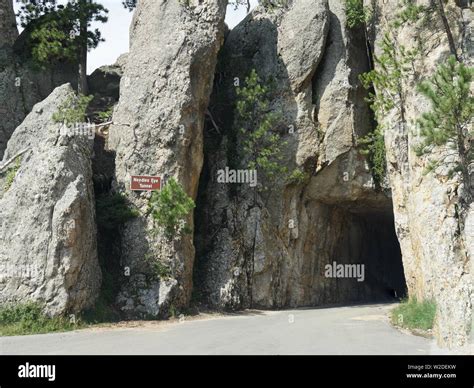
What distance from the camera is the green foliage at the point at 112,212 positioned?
2006 centimetres

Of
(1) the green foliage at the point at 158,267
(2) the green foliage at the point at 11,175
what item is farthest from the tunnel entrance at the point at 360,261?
(2) the green foliage at the point at 11,175

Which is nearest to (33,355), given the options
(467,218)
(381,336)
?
(381,336)

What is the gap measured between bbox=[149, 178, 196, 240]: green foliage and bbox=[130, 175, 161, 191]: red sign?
2.02 feet

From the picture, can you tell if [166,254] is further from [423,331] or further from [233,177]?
[423,331]

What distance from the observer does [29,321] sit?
15.6 metres

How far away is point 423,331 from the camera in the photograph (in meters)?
Result: 14.9

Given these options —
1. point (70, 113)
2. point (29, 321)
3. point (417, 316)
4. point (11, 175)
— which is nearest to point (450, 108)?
point (417, 316)

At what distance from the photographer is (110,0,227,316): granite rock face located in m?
19.8

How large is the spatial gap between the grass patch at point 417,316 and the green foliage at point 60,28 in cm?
1963

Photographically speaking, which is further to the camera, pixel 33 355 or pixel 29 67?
pixel 29 67

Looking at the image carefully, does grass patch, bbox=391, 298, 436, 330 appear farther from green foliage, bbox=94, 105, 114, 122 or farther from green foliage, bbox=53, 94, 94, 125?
green foliage, bbox=94, 105, 114, 122

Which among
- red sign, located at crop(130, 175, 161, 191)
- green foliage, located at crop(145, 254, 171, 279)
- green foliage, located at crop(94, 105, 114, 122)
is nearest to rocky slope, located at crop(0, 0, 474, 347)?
green foliage, located at crop(145, 254, 171, 279)

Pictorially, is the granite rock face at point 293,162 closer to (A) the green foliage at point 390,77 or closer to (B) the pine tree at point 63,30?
(A) the green foliage at point 390,77
